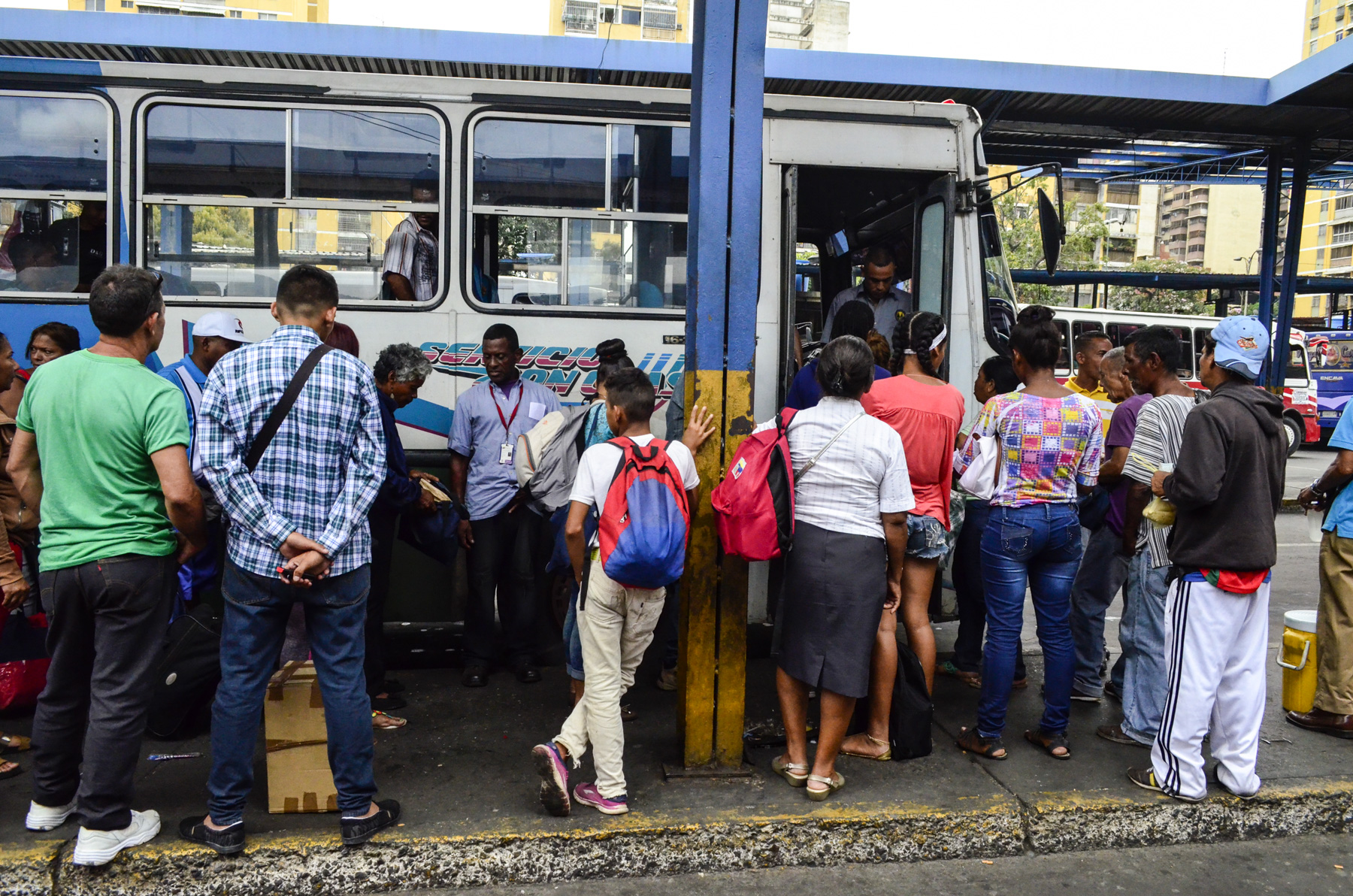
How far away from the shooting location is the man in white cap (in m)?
4.15

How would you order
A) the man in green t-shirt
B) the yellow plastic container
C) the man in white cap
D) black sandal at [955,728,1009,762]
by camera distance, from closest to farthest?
the man in green t-shirt, the man in white cap, black sandal at [955,728,1009,762], the yellow plastic container

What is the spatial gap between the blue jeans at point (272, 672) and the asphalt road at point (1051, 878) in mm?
556

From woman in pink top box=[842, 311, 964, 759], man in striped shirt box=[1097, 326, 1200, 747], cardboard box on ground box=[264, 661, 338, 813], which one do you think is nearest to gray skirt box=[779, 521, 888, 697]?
woman in pink top box=[842, 311, 964, 759]

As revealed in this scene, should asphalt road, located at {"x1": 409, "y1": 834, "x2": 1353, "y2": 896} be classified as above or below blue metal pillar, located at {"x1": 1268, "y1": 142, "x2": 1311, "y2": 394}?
below

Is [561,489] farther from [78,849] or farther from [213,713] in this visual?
[78,849]

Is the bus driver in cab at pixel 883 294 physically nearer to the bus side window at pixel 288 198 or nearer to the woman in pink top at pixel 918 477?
the woman in pink top at pixel 918 477

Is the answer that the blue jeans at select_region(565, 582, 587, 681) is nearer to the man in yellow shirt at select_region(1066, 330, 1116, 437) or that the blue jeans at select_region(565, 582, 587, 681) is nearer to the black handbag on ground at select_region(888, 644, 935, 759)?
the black handbag on ground at select_region(888, 644, 935, 759)

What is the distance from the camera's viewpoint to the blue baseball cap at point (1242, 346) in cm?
394

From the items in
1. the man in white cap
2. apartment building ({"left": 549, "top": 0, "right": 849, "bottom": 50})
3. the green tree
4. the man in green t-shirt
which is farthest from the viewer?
apartment building ({"left": 549, "top": 0, "right": 849, "bottom": 50})

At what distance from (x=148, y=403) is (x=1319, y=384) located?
27.3 meters

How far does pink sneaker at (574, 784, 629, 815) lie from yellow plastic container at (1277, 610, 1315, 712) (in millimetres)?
3472

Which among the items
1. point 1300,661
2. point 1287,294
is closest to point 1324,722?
point 1300,661

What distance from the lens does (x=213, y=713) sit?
3.38m

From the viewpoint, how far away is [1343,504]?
4.69 metres
